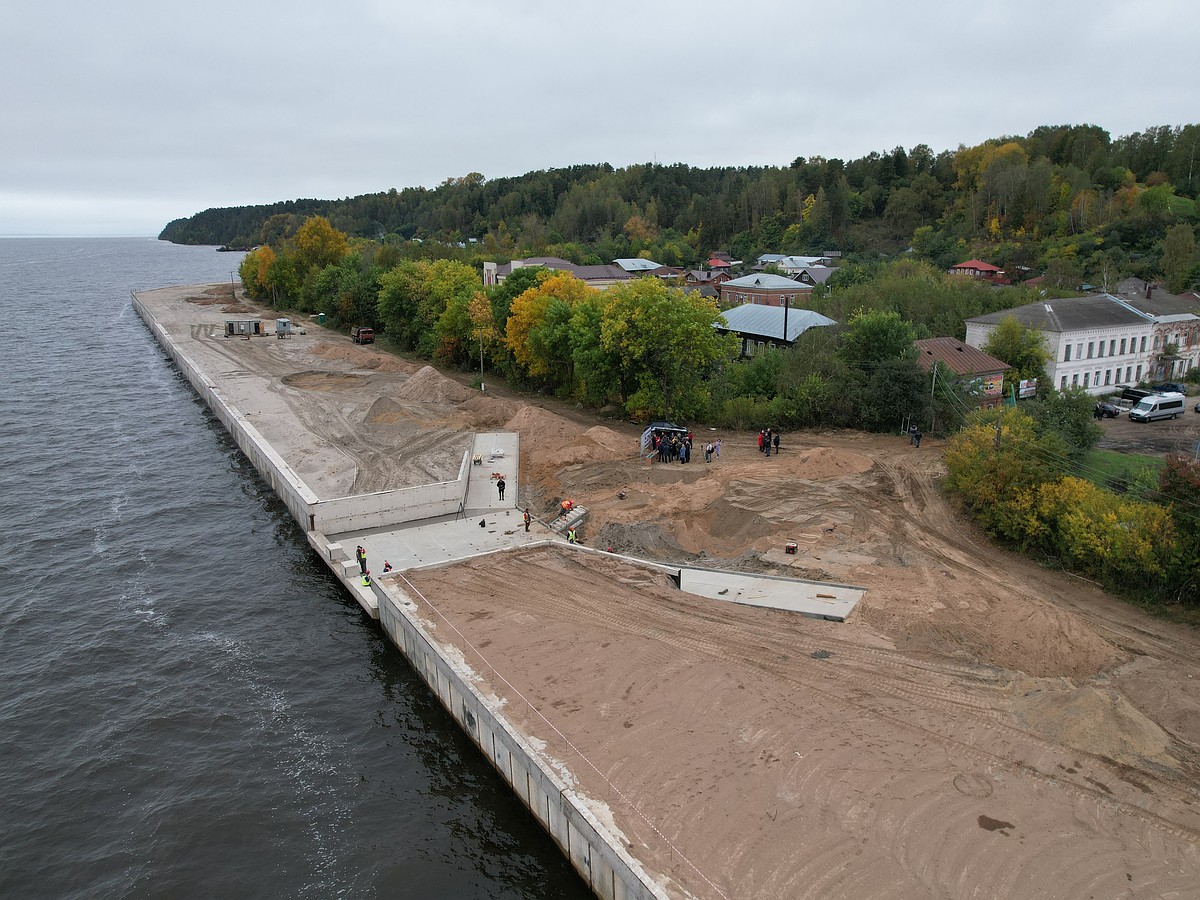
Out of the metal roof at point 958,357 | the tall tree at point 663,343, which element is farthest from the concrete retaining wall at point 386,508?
the metal roof at point 958,357

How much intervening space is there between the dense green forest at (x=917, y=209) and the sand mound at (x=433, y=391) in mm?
63390

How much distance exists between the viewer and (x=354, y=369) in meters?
66.8

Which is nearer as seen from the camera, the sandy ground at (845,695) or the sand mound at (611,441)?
the sandy ground at (845,695)

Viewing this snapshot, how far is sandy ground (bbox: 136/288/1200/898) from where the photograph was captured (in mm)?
14391

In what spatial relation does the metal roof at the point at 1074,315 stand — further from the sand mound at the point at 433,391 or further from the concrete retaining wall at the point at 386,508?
the concrete retaining wall at the point at 386,508

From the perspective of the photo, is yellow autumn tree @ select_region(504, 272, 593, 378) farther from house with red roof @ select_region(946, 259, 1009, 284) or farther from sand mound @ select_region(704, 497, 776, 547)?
house with red roof @ select_region(946, 259, 1009, 284)

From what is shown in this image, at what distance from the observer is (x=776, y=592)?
2466 centimetres

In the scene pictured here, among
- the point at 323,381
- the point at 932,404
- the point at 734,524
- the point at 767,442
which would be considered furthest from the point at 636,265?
the point at 734,524

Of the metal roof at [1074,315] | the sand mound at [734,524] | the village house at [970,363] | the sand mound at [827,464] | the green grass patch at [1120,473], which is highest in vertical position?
the metal roof at [1074,315]

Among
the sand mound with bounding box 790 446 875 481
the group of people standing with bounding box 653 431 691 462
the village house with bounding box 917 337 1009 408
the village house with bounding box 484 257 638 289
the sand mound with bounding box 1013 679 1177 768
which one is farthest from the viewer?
the village house with bounding box 484 257 638 289

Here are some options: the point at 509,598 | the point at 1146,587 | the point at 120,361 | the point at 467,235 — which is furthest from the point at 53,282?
the point at 1146,587

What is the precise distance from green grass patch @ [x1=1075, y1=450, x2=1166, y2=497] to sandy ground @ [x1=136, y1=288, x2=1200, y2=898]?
12.8 ft

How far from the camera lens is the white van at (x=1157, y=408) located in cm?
4553

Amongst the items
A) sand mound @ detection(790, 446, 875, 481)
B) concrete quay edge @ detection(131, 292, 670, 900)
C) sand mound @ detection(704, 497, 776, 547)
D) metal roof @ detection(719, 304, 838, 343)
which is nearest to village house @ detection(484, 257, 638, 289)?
metal roof @ detection(719, 304, 838, 343)
